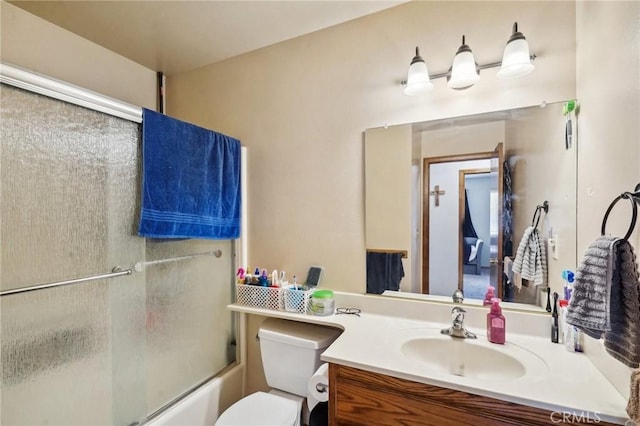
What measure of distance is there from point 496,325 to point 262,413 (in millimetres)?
1075

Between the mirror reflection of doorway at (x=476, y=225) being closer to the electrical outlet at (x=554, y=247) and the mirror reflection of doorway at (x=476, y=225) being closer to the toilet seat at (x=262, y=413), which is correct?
the electrical outlet at (x=554, y=247)

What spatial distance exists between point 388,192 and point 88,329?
1440mm

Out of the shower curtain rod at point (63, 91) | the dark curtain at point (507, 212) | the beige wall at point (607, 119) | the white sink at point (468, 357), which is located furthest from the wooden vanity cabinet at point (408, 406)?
the shower curtain rod at point (63, 91)

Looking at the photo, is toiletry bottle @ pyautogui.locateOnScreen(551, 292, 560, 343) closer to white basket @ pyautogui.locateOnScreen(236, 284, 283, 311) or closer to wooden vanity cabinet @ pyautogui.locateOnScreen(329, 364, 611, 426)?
wooden vanity cabinet @ pyautogui.locateOnScreen(329, 364, 611, 426)

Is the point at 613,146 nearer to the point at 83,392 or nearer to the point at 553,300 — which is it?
the point at 553,300

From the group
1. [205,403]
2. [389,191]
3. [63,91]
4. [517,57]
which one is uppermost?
[517,57]

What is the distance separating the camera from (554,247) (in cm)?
122

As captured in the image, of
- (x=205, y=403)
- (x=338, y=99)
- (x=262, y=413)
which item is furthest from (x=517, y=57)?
(x=205, y=403)

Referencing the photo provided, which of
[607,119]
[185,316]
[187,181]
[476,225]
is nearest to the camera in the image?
[607,119]

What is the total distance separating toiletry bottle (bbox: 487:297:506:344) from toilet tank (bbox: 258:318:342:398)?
28.0 inches

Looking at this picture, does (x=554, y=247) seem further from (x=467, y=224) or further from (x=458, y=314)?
(x=458, y=314)

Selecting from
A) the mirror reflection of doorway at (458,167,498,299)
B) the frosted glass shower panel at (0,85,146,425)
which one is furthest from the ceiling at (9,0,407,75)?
the mirror reflection of doorway at (458,167,498,299)

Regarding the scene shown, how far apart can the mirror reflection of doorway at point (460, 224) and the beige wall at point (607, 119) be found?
30 centimetres

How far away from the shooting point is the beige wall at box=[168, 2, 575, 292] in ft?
4.17
